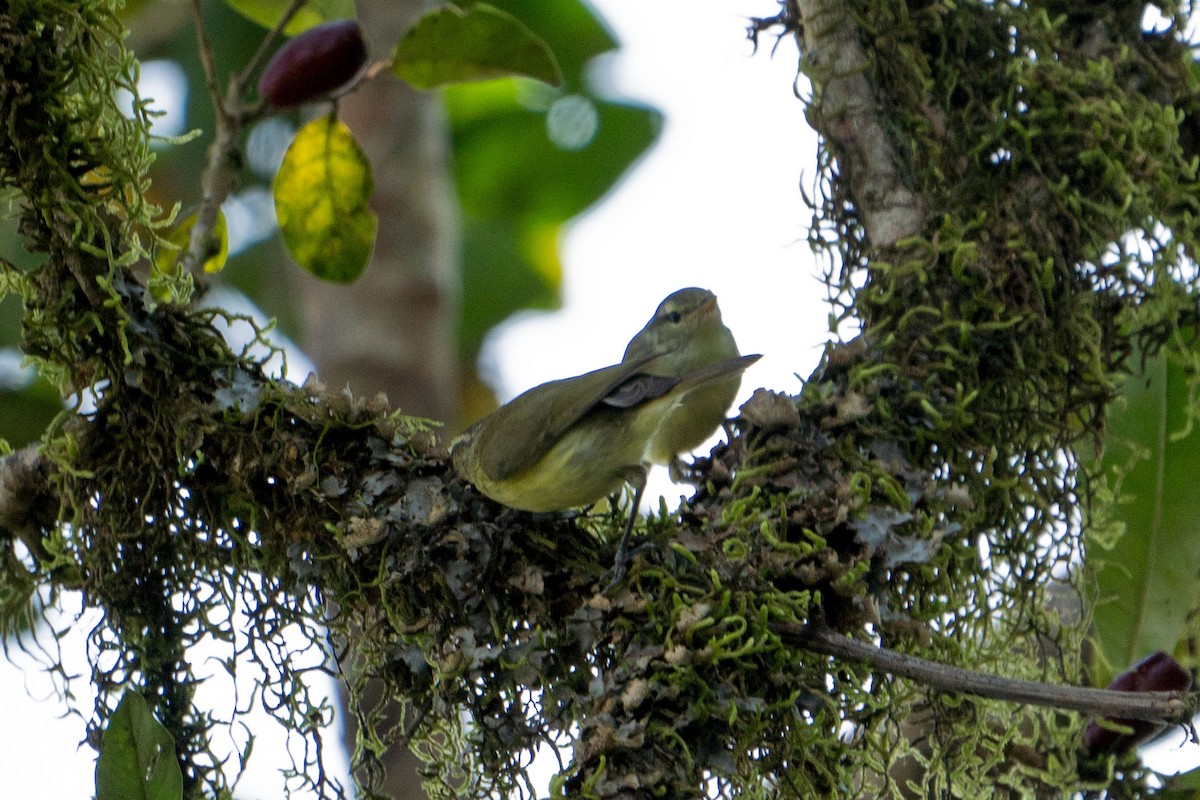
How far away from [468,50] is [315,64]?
1.09 feet

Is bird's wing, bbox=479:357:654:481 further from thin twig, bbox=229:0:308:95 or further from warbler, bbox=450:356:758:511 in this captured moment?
thin twig, bbox=229:0:308:95

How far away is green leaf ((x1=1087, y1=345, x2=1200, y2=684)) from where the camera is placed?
7.34 feet

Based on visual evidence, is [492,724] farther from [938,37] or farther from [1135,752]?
[938,37]

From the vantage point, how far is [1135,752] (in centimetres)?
200

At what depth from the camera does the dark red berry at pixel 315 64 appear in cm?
211

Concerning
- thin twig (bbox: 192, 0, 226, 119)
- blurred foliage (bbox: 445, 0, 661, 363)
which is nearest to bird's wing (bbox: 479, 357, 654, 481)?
thin twig (bbox: 192, 0, 226, 119)

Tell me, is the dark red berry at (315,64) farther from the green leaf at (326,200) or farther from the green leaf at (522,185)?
the green leaf at (522,185)

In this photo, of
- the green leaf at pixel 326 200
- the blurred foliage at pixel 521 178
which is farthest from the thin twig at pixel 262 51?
the blurred foliage at pixel 521 178

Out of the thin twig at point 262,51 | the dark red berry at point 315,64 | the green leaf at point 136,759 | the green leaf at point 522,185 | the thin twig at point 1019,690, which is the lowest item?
the thin twig at point 1019,690

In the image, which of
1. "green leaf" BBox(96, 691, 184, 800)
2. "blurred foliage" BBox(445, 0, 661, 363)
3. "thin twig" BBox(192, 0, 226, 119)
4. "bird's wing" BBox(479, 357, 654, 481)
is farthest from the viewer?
"blurred foliage" BBox(445, 0, 661, 363)

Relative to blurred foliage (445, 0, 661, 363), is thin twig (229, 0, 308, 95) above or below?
below

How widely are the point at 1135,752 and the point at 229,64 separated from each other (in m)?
3.58

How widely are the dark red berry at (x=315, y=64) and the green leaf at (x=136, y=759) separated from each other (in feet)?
3.32

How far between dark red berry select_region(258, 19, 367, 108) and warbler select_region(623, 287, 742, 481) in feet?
2.26
